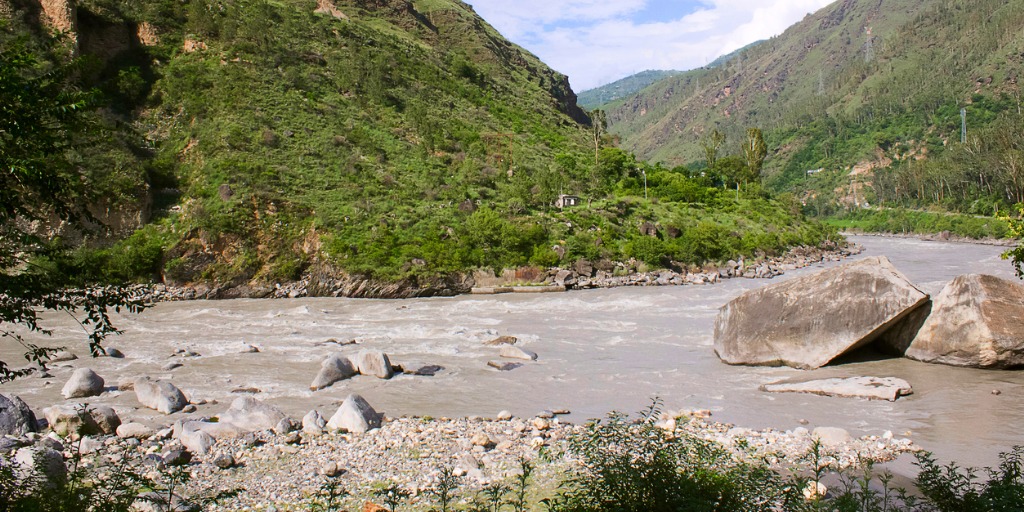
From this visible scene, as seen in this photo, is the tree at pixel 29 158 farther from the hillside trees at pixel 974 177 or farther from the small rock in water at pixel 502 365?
the hillside trees at pixel 974 177

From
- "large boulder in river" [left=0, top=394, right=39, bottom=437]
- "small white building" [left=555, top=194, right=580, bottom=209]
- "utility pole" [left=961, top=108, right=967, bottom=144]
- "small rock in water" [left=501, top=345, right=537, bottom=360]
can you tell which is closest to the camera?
"large boulder in river" [left=0, top=394, right=39, bottom=437]

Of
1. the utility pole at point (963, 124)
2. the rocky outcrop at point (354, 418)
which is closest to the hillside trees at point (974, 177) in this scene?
the utility pole at point (963, 124)

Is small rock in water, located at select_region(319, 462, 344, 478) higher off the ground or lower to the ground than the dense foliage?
lower

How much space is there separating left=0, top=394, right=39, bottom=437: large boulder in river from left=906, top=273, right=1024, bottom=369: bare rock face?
20622mm

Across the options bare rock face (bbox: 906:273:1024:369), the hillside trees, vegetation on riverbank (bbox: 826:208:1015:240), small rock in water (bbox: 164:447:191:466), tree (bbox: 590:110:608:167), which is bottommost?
small rock in water (bbox: 164:447:191:466)

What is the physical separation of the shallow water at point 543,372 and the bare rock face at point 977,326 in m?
0.41

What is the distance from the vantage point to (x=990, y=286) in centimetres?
1527

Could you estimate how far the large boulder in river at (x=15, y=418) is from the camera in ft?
37.6

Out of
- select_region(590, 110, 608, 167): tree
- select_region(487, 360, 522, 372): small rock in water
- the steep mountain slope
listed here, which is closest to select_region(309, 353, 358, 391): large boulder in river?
select_region(487, 360, 522, 372): small rock in water

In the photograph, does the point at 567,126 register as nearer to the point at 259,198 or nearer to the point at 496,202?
the point at 496,202

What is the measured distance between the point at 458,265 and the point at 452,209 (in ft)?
26.4

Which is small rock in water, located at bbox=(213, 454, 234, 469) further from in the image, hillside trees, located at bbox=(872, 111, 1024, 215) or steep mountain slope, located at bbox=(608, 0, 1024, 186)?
steep mountain slope, located at bbox=(608, 0, 1024, 186)

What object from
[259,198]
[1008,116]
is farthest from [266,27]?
[1008,116]

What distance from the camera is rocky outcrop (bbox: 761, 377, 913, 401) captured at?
13.7 metres
